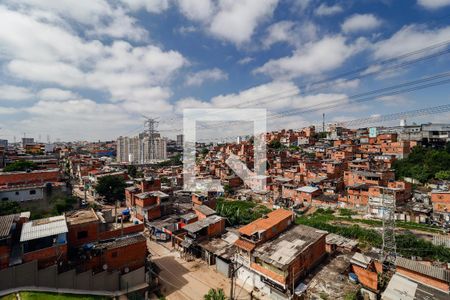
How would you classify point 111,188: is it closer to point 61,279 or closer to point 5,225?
point 5,225

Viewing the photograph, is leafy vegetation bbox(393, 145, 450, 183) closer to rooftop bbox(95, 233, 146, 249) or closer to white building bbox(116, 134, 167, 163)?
rooftop bbox(95, 233, 146, 249)

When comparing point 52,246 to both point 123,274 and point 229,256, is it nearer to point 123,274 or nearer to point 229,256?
point 123,274

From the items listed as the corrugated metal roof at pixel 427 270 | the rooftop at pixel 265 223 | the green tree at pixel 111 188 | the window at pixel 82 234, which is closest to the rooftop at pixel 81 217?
the window at pixel 82 234

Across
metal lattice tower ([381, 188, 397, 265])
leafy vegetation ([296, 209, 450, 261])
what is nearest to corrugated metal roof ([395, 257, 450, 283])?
metal lattice tower ([381, 188, 397, 265])

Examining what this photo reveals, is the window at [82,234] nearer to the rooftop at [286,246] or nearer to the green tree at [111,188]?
the rooftop at [286,246]

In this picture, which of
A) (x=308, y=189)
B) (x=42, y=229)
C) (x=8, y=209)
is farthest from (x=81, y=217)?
(x=308, y=189)

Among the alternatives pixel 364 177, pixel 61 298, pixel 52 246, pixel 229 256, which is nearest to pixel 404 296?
pixel 229 256
